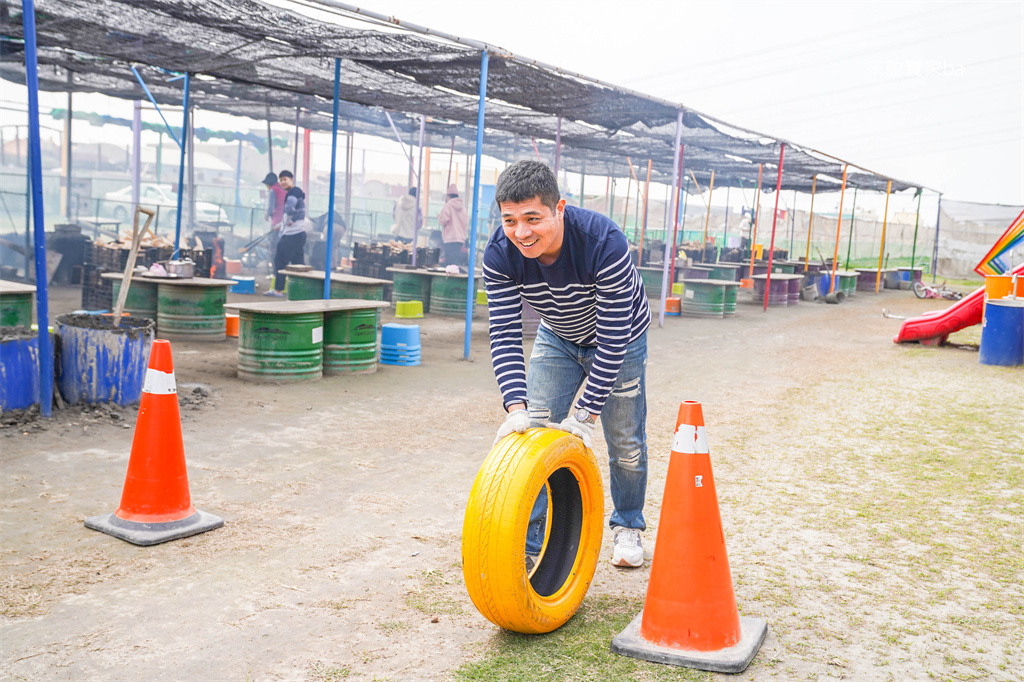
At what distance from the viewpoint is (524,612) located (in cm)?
285

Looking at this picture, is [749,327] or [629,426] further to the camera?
[749,327]

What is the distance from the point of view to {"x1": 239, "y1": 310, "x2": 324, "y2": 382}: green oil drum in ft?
25.7

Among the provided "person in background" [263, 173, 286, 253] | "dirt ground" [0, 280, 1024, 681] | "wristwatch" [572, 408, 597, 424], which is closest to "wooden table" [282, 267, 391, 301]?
"person in background" [263, 173, 286, 253]

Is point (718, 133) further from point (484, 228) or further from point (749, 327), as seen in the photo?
point (484, 228)

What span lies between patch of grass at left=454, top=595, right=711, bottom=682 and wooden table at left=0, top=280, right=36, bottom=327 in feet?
22.2

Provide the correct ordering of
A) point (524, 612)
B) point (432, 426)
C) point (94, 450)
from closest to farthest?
point (524, 612) → point (94, 450) → point (432, 426)

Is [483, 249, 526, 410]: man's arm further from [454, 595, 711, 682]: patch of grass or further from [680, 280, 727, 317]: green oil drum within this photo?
[680, 280, 727, 317]: green oil drum

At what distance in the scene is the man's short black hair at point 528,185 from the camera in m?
2.89

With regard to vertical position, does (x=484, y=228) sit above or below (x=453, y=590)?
above

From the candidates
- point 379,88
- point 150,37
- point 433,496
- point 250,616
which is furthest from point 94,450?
point 379,88

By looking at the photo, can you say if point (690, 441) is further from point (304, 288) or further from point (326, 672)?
point (304, 288)

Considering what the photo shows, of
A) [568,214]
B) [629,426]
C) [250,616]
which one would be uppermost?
[568,214]

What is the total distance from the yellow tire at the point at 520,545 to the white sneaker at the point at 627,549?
0.43m

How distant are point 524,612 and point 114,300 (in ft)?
32.2
